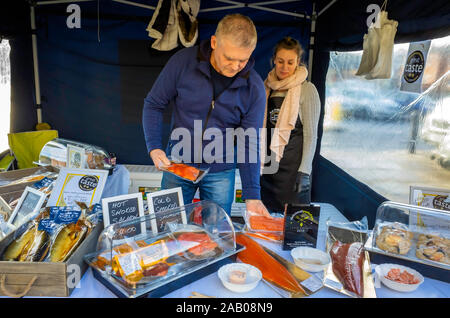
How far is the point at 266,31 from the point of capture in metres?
4.24

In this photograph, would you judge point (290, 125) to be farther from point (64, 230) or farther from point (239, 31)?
point (64, 230)

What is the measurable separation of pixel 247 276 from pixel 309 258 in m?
0.36

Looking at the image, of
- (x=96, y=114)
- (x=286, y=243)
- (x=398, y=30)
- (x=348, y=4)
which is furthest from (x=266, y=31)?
(x=286, y=243)

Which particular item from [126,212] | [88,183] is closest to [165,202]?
[126,212]

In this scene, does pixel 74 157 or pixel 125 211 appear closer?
pixel 125 211

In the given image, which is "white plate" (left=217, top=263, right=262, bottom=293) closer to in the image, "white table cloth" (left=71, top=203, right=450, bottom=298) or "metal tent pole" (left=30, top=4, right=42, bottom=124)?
"white table cloth" (left=71, top=203, right=450, bottom=298)

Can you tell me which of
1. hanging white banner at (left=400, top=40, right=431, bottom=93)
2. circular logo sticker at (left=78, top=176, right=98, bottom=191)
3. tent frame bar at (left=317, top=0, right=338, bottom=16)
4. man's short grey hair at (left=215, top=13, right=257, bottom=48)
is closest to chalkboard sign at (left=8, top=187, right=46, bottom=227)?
circular logo sticker at (left=78, top=176, right=98, bottom=191)

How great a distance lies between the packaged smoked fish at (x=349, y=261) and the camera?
1.30 m

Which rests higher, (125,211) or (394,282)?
(125,211)

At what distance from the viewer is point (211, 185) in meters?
2.27

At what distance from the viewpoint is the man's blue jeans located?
88.9 inches

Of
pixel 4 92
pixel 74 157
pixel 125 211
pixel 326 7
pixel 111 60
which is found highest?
pixel 326 7

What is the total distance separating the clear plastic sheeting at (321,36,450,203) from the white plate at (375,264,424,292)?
93 centimetres
